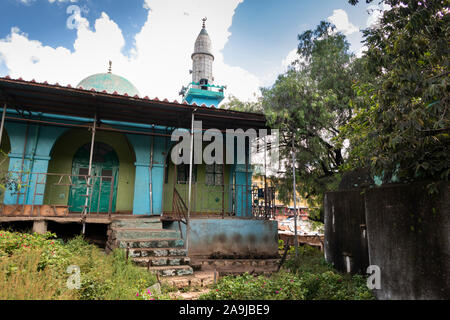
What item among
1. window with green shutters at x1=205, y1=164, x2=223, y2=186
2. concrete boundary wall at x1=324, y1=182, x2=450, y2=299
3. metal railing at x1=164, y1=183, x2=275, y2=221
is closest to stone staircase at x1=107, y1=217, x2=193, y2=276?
metal railing at x1=164, y1=183, x2=275, y2=221

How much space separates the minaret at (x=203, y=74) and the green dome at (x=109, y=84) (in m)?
5.37

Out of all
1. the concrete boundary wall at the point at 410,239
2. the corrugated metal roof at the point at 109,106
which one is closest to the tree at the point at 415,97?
the concrete boundary wall at the point at 410,239

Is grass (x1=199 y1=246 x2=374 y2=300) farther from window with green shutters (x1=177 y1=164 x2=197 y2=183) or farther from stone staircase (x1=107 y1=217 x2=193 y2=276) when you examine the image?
window with green shutters (x1=177 y1=164 x2=197 y2=183)

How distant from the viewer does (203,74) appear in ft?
64.3

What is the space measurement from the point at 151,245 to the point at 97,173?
453 cm

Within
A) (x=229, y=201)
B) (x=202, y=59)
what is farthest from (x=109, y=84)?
(x=202, y=59)

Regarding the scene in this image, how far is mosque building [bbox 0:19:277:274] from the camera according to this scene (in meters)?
7.40

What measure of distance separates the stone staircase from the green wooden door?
2.81 metres

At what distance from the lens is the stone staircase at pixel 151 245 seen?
19.9 feet

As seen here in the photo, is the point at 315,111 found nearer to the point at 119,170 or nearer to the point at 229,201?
the point at 229,201

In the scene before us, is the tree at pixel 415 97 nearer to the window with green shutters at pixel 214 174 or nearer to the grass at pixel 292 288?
the grass at pixel 292 288

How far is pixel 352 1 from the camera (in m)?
5.34
